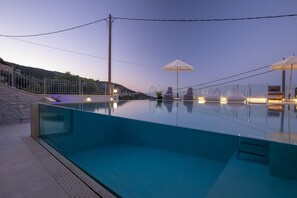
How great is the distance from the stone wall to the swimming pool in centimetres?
358

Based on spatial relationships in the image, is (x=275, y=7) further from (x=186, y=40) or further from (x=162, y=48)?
(x=162, y=48)

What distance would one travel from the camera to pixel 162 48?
48.0ft

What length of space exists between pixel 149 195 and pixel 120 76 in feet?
48.6

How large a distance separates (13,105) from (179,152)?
7.84 m

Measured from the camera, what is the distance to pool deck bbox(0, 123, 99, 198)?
227 cm

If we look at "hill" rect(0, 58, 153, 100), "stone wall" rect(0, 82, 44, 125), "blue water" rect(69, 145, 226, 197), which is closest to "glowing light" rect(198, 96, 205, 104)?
"hill" rect(0, 58, 153, 100)

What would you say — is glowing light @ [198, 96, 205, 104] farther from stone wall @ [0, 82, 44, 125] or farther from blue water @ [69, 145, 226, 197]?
stone wall @ [0, 82, 44, 125]

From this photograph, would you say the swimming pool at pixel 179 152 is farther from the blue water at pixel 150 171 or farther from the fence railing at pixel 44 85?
the fence railing at pixel 44 85

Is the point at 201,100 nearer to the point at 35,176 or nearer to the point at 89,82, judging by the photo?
the point at 89,82

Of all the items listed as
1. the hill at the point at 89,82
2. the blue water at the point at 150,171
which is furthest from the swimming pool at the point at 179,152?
the hill at the point at 89,82

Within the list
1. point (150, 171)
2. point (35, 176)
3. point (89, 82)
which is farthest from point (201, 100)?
point (35, 176)

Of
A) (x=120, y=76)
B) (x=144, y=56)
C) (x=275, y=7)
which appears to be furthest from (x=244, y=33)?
(x=120, y=76)

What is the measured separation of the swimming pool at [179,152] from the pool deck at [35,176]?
312mm

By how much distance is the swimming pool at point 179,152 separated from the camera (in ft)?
5.99
